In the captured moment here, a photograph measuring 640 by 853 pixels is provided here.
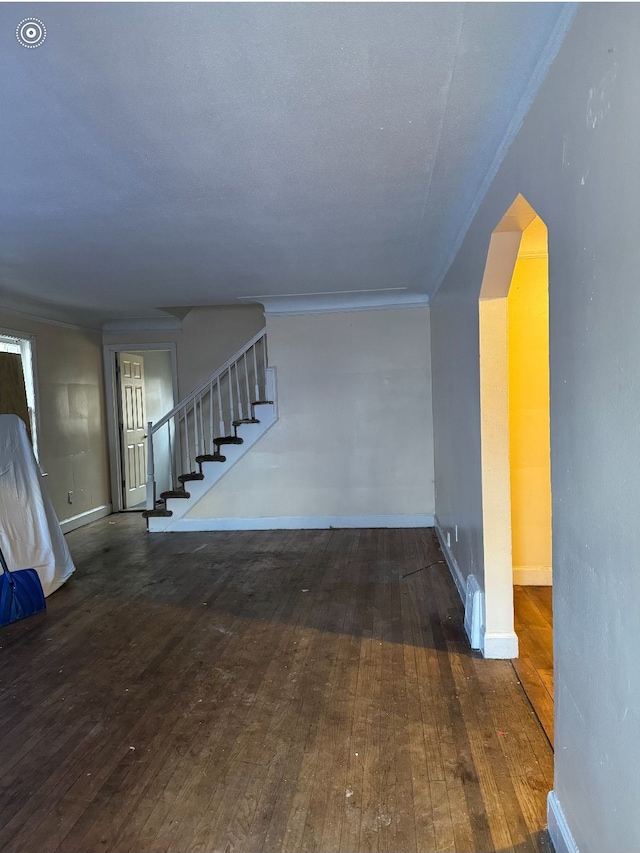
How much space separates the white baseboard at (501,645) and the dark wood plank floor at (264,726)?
0.42 feet

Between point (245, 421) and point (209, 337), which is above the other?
point (209, 337)

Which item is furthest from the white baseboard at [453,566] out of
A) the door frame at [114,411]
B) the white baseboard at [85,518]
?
the white baseboard at [85,518]

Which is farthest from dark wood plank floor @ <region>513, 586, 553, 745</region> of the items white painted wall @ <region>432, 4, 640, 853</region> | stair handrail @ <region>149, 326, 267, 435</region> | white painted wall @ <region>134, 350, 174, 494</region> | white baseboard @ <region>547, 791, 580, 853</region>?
white painted wall @ <region>134, 350, 174, 494</region>

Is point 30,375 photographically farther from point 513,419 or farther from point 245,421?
point 513,419

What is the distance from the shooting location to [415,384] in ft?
21.0

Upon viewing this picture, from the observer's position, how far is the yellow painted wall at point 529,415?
412cm

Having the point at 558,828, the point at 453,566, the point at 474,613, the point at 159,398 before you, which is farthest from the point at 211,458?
the point at 558,828

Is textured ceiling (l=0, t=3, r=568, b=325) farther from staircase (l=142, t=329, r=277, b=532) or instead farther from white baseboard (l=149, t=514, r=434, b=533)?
white baseboard (l=149, t=514, r=434, b=533)

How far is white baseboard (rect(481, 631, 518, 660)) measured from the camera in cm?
314

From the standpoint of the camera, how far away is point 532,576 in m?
4.33

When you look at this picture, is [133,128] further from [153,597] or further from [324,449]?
[324,449]

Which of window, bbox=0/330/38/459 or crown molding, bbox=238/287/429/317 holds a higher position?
crown molding, bbox=238/287/429/317

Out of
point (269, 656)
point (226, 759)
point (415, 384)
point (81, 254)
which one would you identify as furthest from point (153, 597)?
point (415, 384)

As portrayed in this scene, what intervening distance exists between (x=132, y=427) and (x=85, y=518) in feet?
4.90
